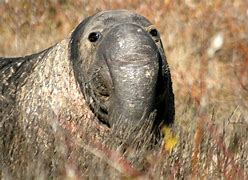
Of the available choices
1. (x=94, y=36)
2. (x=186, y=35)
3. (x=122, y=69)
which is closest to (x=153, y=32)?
(x=94, y=36)

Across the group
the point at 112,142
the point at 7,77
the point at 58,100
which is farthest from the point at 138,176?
the point at 7,77

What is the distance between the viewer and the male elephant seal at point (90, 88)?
642 centimetres

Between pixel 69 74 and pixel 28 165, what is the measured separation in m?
2.13

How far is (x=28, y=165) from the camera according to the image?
200 inches

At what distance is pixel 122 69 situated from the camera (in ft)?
21.3

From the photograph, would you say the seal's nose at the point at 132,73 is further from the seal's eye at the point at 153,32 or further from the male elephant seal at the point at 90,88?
the seal's eye at the point at 153,32

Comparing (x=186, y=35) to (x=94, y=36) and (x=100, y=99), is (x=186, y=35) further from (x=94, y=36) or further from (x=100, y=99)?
(x=100, y=99)

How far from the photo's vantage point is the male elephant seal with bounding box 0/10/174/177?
21.1 feet

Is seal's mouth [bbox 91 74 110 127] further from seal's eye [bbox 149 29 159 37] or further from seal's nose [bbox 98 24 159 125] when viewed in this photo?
seal's eye [bbox 149 29 159 37]

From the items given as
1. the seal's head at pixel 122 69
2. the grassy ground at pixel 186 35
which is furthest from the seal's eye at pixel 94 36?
the grassy ground at pixel 186 35

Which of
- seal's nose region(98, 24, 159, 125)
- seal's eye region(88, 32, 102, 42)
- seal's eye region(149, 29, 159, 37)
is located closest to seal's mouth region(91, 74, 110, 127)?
seal's nose region(98, 24, 159, 125)

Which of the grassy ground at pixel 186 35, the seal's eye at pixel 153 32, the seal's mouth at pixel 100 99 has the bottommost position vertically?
the grassy ground at pixel 186 35

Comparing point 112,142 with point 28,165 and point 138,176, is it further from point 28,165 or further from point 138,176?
point 138,176

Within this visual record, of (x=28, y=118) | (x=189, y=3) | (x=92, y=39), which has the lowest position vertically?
(x=189, y=3)
